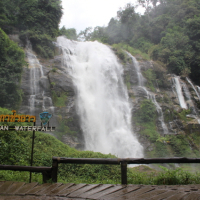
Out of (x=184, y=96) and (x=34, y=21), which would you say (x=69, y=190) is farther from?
(x=34, y=21)

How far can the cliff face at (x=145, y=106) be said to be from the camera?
15.0m

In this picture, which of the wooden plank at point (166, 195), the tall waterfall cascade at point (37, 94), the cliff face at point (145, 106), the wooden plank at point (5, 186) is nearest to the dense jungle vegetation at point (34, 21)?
the cliff face at point (145, 106)

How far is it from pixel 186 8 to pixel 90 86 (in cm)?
2247

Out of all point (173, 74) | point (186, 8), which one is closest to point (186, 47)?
point (173, 74)

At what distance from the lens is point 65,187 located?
3723mm

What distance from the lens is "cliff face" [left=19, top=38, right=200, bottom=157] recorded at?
1499 centimetres

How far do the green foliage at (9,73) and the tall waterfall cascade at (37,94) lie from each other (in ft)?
3.78

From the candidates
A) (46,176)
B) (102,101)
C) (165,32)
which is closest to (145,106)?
(102,101)

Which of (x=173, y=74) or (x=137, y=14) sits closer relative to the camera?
(x=173, y=74)

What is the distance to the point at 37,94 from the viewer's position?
15.6m

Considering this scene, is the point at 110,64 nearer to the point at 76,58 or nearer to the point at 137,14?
the point at 76,58

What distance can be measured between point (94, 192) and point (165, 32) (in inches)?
1251

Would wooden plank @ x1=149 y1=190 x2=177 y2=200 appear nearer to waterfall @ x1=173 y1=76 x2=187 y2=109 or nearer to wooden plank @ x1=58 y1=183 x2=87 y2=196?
wooden plank @ x1=58 y1=183 x2=87 y2=196

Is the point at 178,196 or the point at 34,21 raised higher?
the point at 34,21
